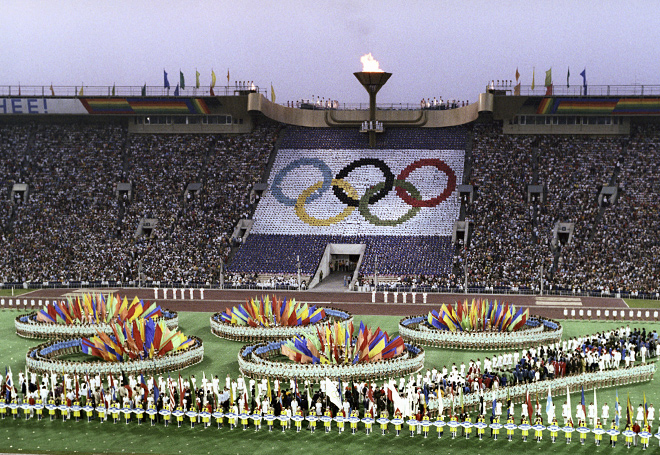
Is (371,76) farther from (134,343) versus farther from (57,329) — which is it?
(134,343)

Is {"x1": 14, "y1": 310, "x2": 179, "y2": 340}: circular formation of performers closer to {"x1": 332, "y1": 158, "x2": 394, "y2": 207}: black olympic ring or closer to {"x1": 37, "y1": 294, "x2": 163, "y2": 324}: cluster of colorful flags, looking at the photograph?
{"x1": 37, "y1": 294, "x2": 163, "y2": 324}: cluster of colorful flags

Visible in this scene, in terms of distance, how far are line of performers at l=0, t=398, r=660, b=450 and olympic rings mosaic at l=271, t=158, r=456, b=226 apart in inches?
1842

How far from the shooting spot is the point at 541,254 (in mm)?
67000

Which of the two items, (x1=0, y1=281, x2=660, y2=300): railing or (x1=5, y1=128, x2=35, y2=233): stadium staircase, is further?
(x1=5, y1=128, x2=35, y2=233): stadium staircase

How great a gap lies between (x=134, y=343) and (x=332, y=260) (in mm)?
38410

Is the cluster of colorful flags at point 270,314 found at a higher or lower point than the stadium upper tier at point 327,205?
lower

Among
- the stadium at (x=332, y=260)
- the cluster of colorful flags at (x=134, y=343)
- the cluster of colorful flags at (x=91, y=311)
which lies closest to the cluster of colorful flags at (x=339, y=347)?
the stadium at (x=332, y=260)

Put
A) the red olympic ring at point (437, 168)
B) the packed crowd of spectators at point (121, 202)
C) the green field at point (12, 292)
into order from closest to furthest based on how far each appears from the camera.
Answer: the green field at point (12, 292) < the packed crowd of spectators at point (121, 202) < the red olympic ring at point (437, 168)

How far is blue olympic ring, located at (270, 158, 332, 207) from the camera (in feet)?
260

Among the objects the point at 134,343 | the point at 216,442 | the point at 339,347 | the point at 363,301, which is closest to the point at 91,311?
the point at 134,343

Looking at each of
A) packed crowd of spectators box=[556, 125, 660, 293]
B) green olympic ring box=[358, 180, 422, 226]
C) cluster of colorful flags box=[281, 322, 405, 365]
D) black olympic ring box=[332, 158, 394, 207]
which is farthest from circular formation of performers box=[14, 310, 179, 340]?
packed crowd of spectators box=[556, 125, 660, 293]

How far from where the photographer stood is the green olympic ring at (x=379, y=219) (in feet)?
248

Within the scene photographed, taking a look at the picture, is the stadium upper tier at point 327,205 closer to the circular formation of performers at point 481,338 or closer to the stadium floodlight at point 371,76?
the stadium floodlight at point 371,76

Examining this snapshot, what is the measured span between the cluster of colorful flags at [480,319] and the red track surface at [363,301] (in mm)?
9840
